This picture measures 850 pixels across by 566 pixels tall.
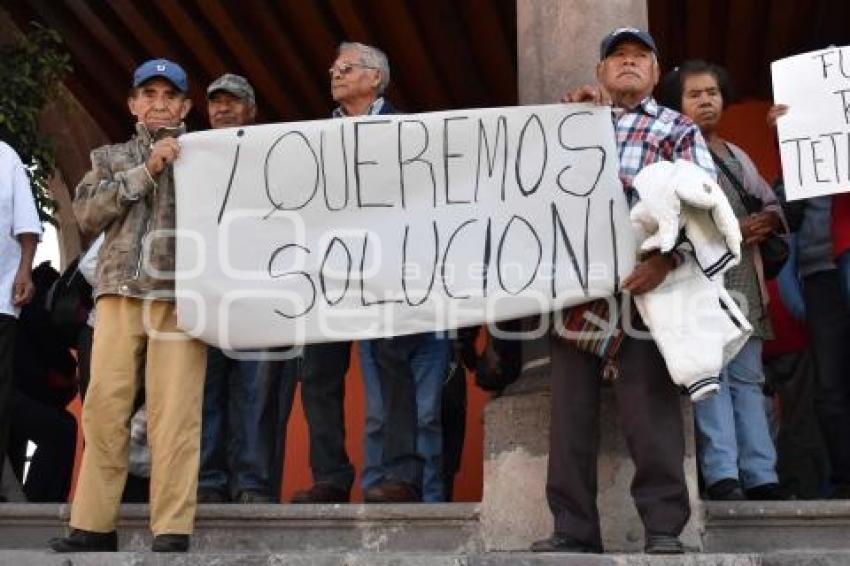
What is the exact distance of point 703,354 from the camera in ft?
13.7

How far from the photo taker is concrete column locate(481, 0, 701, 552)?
460 centimetres

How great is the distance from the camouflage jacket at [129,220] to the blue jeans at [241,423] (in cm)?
84

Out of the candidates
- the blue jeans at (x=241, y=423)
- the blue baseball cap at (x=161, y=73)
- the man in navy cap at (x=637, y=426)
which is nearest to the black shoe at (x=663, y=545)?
the man in navy cap at (x=637, y=426)

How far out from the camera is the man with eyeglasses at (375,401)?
509 centimetres

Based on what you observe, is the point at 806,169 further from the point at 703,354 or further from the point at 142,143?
the point at 142,143

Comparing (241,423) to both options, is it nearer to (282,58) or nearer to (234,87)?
(234,87)

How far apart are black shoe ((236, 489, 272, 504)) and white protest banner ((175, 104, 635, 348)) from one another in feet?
2.46

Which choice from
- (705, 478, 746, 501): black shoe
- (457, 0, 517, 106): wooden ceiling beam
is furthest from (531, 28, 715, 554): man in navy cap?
(457, 0, 517, 106): wooden ceiling beam

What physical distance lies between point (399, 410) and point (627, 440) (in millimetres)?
1067

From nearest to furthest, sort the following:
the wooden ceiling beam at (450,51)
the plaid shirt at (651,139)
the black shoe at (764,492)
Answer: the plaid shirt at (651,139) → the black shoe at (764,492) → the wooden ceiling beam at (450,51)

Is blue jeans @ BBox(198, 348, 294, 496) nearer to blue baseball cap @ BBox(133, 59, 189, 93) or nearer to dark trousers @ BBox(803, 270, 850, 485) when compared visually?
blue baseball cap @ BBox(133, 59, 189, 93)

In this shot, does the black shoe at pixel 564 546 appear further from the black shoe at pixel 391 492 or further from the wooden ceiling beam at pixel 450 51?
the wooden ceiling beam at pixel 450 51

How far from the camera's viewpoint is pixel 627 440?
14.1 feet

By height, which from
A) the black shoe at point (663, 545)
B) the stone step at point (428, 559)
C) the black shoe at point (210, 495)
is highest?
the black shoe at point (210, 495)
